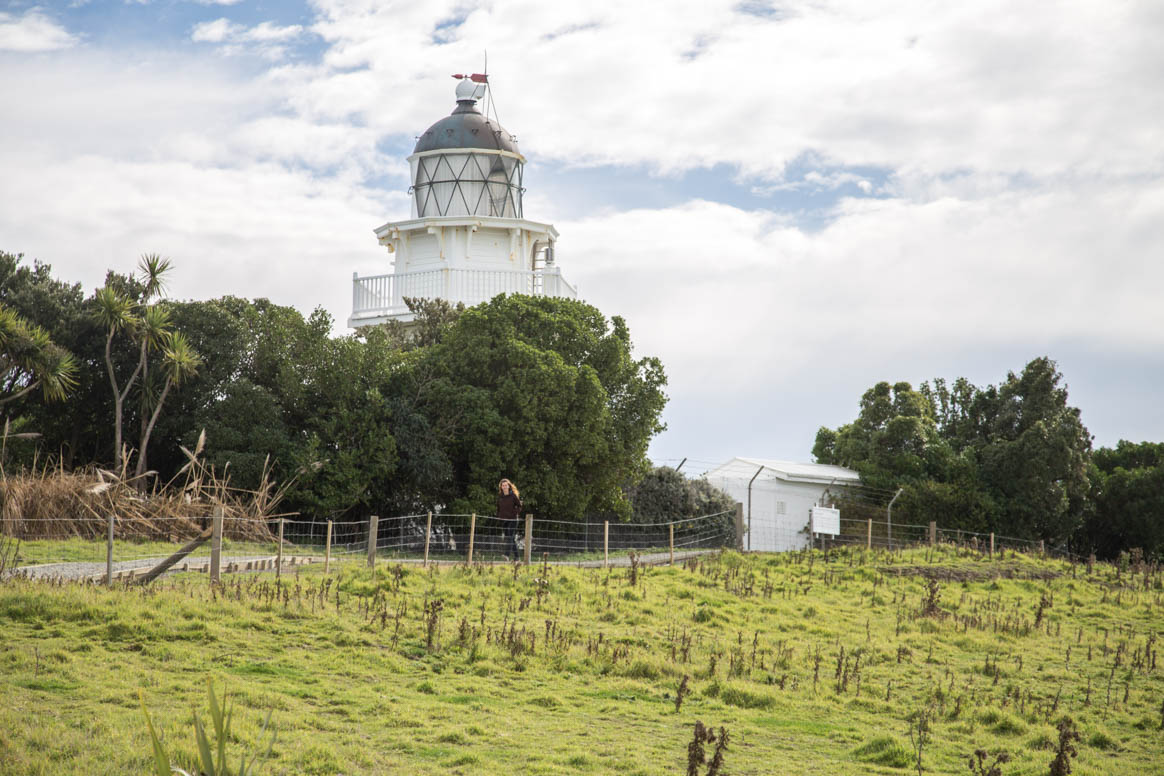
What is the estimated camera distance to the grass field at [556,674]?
981cm

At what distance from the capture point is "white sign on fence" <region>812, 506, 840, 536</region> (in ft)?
92.2

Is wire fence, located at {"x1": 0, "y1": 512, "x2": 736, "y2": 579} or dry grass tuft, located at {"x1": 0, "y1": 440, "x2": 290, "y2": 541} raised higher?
dry grass tuft, located at {"x1": 0, "y1": 440, "x2": 290, "y2": 541}

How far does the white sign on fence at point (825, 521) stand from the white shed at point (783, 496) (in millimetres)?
7784

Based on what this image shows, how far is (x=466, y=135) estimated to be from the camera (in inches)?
1655

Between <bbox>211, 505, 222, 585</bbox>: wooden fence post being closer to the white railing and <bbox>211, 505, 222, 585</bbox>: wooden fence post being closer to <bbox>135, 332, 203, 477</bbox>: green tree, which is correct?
<bbox>135, 332, 203, 477</bbox>: green tree

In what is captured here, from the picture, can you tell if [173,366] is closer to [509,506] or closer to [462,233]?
[509,506]

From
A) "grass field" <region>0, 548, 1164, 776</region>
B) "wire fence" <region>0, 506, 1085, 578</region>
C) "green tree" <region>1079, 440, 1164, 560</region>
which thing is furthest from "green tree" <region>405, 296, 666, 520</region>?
"green tree" <region>1079, 440, 1164, 560</region>

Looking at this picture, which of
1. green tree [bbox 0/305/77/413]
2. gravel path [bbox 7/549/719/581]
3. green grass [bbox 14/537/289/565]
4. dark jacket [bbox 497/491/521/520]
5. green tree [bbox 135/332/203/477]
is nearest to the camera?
gravel path [bbox 7/549/719/581]

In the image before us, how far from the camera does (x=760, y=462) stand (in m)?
40.2

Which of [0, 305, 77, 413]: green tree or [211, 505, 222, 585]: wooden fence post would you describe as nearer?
[211, 505, 222, 585]: wooden fence post

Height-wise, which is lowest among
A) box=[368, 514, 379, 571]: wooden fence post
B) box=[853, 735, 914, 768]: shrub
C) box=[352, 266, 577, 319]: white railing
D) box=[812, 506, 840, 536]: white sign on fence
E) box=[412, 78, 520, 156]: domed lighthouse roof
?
box=[853, 735, 914, 768]: shrub

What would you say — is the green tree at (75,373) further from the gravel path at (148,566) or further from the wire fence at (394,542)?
the gravel path at (148,566)

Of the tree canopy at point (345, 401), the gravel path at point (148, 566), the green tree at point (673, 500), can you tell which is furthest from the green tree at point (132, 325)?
the green tree at point (673, 500)

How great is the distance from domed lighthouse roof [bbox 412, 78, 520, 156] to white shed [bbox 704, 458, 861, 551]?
1437cm
